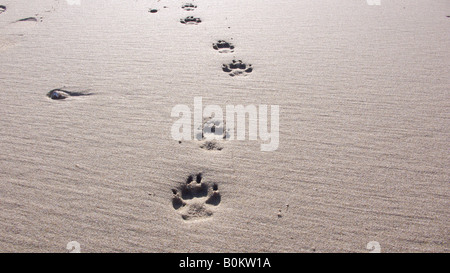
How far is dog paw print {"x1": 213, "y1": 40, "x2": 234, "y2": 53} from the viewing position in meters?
3.51

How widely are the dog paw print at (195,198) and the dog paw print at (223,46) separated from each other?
1.96 meters

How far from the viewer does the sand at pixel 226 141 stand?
1.76m

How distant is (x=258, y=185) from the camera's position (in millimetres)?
1999

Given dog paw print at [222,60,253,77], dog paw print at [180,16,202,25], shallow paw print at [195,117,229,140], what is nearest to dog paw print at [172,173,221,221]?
shallow paw print at [195,117,229,140]

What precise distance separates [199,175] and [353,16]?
3.60 meters

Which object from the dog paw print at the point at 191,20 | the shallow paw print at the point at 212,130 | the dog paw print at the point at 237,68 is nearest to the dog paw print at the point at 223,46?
the dog paw print at the point at 237,68

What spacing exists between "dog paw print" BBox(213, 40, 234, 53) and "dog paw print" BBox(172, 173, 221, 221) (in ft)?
6.43

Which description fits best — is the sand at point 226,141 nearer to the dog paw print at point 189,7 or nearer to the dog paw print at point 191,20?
the dog paw print at point 191,20

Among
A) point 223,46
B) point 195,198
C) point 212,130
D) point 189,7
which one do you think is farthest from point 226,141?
point 189,7

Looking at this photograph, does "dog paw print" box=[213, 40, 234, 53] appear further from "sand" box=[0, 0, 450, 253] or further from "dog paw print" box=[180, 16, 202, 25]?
"dog paw print" box=[180, 16, 202, 25]

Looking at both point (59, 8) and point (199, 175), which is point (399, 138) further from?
point (59, 8)
